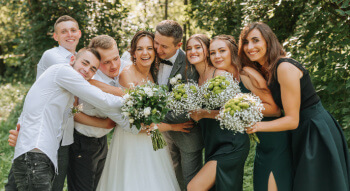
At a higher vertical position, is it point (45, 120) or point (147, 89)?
point (147, 89)

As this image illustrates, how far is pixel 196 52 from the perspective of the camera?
12.7 ft

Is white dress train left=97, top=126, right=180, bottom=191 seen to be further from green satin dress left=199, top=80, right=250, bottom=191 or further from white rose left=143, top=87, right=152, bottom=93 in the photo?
white rose left=143, top=87, right=152, bottom=93

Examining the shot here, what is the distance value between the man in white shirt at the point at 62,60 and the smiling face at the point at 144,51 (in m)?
0.94

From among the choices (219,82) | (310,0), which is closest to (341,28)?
(310,0)

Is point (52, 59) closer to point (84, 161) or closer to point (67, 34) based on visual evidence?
point (67, 34)

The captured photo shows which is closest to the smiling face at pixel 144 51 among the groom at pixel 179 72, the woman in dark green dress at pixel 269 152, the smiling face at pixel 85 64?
the groom at pixel 179 72

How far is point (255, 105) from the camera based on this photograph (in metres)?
3.04

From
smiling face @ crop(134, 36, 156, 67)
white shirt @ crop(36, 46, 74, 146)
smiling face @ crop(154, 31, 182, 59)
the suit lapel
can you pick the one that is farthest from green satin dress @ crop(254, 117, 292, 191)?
white shirt @ crop(36, 46, 74, 146)

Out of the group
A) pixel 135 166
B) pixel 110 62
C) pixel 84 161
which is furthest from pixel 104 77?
pixel 135 166

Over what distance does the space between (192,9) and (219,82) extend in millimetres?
6192

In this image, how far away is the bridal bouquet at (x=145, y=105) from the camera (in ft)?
10.5

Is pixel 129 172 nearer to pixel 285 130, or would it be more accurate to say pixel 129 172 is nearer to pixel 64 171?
pixel 64 171

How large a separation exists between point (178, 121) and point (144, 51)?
0.99m

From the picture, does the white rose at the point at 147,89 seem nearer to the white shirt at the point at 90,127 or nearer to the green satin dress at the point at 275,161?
the white shirt at the point at 90,127
